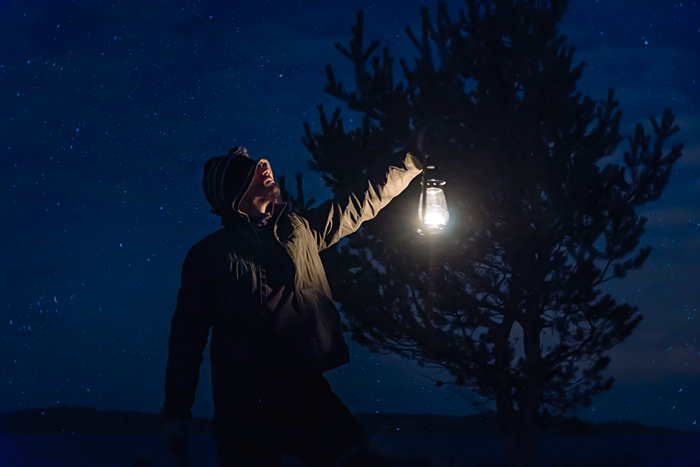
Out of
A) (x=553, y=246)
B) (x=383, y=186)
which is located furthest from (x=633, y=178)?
(x=383, y=186)

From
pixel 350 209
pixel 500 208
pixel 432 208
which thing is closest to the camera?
pixel 350 209

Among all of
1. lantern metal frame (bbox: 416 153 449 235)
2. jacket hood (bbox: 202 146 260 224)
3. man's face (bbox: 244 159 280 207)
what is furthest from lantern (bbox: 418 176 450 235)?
jacket hood (bbox: 202 146 260 224)

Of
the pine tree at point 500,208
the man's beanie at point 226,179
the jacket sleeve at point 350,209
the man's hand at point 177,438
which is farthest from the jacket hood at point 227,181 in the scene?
the pine tree at point 500,208

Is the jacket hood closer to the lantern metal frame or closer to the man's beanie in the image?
the man's beanie

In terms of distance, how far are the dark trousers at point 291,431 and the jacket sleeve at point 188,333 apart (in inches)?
6.4

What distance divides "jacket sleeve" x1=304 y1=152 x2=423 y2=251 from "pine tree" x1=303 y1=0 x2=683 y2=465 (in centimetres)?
274

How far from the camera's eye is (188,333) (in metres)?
2.44

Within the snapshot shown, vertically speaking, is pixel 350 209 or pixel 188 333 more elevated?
pixel 350 209

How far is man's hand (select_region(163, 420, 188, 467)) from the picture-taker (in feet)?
7.62

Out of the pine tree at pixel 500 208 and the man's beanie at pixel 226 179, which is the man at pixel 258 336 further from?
the pine tree at pixel 500 208

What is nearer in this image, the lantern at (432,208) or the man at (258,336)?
the man at (258,336)

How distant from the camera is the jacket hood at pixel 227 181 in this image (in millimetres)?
2508

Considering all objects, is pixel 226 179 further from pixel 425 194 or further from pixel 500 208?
pixel 500 208

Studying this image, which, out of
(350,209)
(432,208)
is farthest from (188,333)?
(432,208)
